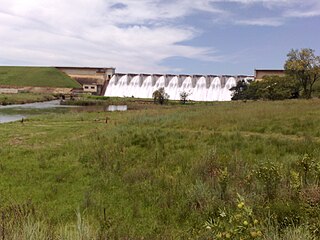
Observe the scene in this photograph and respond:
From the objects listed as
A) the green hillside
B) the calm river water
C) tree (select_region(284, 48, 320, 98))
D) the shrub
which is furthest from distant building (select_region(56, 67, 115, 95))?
the shrub

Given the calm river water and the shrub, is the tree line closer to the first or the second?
the calm river water

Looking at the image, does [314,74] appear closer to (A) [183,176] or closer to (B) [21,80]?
(A) [183,176]

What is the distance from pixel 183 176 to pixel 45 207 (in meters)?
4.39

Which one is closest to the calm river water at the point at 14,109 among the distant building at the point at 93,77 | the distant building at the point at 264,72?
the distant building at the point at 93,77

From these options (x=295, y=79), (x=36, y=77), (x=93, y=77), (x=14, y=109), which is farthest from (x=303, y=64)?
(x=36, y=77)

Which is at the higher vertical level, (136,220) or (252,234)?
(252,234)

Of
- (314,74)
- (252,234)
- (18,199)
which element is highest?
(314,74)

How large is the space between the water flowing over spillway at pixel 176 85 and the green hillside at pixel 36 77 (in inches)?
986

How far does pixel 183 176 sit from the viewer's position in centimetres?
A: 1137

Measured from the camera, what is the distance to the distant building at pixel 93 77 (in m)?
136

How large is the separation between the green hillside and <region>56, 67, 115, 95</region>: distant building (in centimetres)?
349

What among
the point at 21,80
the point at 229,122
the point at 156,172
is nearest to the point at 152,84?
the point at 21,80

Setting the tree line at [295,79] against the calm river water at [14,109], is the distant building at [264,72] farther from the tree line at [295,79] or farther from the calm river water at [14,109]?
the calm river water at [14,109]

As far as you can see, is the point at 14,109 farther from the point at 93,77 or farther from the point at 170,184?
the point at 93,77
